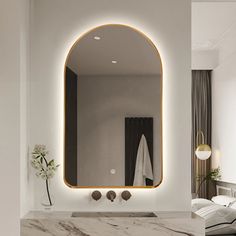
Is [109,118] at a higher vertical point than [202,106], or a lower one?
lower

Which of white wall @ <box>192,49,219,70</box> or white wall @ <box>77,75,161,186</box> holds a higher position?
white wall @ <box>192,49,219,70</box>

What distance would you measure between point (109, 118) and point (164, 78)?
47cm

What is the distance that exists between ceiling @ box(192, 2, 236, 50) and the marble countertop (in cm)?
274

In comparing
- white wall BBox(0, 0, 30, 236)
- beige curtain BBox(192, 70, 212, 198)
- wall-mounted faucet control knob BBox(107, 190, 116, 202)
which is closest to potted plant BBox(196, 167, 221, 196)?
beige curtain BBox(192, 70, 212, 198)

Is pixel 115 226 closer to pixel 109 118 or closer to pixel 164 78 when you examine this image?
pixel 109 118

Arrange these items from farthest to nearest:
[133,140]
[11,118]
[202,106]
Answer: [202,106]
[133,140]
[11,118]

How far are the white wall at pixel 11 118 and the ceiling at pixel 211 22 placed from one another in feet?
8.29

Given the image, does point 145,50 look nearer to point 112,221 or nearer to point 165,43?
point 165,43

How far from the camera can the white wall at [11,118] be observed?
2.94 meters

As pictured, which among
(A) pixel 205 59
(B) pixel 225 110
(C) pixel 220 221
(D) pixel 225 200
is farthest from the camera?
(A) pixel 205 59

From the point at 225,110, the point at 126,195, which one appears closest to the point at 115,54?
the point at 126,195

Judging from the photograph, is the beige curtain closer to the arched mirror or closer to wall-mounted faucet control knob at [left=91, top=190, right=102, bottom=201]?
the arched mirror

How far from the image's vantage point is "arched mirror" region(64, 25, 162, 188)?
336 centimetres

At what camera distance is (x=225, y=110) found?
7.04 m
